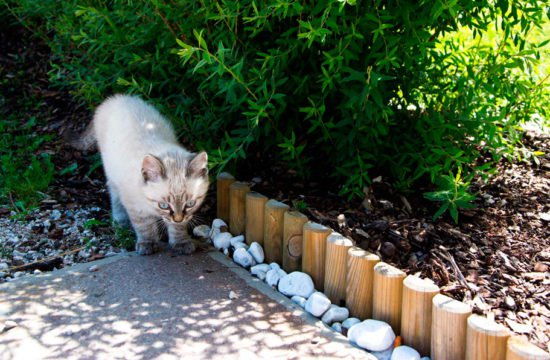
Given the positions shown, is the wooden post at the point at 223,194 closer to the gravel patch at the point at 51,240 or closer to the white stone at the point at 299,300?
the gravel patch at the point at 51,240

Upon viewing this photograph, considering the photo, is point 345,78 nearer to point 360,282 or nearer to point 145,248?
point 360,282

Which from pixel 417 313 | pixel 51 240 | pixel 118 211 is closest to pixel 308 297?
pixel 417 313

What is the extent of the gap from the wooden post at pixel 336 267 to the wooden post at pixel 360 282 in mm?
69

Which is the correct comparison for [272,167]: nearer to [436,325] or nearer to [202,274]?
[202,274]

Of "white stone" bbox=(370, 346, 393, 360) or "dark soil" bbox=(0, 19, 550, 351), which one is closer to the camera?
"white stone" bbox=(370, 346, 393, 360)

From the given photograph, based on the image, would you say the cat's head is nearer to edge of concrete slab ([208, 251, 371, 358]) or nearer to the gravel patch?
edge of concrete slab ([208, 251, 371, 358])

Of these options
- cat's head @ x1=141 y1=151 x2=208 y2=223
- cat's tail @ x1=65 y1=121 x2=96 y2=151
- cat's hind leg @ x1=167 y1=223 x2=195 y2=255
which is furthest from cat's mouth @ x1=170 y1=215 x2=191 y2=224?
cat's tail @ x1=65 y1=121 x2=96 y2=151

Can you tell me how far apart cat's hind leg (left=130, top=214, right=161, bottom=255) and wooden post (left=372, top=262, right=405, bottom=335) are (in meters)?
1.59

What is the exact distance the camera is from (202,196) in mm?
3889

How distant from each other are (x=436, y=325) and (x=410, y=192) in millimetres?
1627

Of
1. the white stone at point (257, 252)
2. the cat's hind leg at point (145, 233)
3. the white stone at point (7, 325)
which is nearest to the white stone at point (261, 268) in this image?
the white stone at point (257, 252)

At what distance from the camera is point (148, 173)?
3641mm

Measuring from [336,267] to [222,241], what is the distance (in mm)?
1034

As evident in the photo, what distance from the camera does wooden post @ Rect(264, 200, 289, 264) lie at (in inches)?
149
